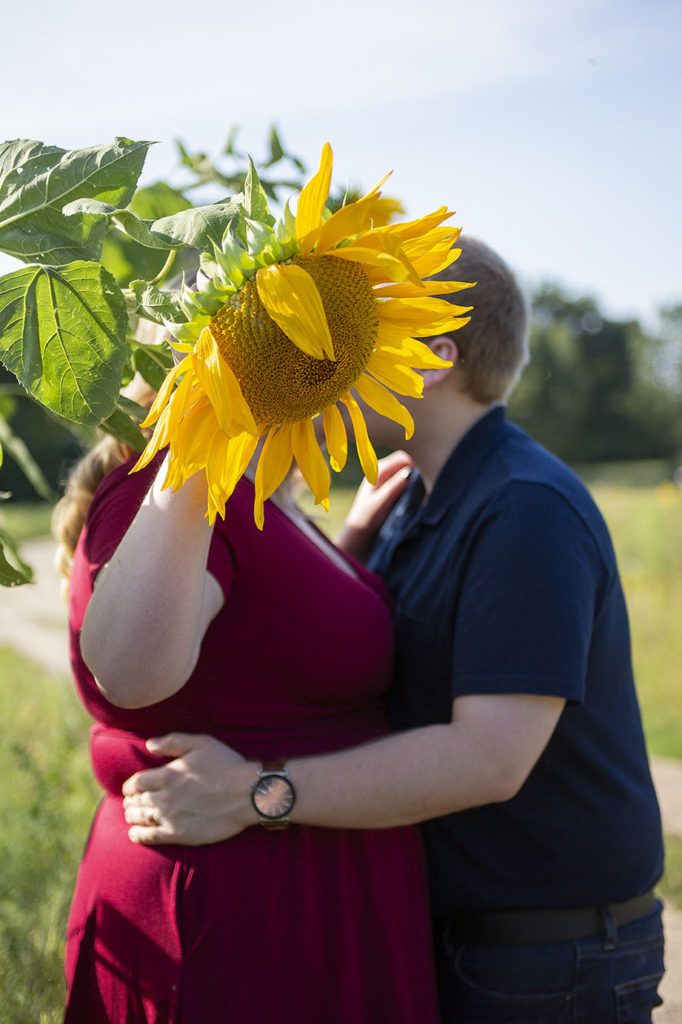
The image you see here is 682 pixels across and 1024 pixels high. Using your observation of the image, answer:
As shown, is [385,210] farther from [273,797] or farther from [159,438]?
[273,797]

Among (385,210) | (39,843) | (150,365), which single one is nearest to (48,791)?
(39,843)

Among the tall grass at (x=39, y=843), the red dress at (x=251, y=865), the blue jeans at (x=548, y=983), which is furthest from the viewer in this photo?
the tall grass at (x=39, y=843)

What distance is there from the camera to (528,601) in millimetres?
1614

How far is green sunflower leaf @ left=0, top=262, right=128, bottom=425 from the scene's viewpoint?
934 millimetres

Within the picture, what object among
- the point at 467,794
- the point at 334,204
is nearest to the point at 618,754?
the point at 467,794

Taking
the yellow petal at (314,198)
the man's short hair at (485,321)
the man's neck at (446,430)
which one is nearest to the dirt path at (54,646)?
the yellow petal at (314,198)

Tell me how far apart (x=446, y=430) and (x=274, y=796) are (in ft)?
3.15

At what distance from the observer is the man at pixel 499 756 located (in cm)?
159

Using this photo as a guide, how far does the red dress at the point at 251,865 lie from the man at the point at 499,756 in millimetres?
68

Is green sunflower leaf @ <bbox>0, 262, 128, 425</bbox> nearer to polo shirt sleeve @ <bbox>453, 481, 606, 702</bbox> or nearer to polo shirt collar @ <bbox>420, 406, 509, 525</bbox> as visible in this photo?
polo shirt sleeve @ <bbox>453, 481, 606, 702</bbox>

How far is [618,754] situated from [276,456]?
1171mm

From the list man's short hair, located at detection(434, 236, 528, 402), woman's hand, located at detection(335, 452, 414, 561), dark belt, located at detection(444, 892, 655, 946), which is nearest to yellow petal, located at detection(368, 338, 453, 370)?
man's short hair, located at detection(434, 236, 528, 402)

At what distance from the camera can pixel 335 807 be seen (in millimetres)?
1586

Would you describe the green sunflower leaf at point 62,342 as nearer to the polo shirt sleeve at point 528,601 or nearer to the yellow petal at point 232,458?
the yellow petal at point 232,458
